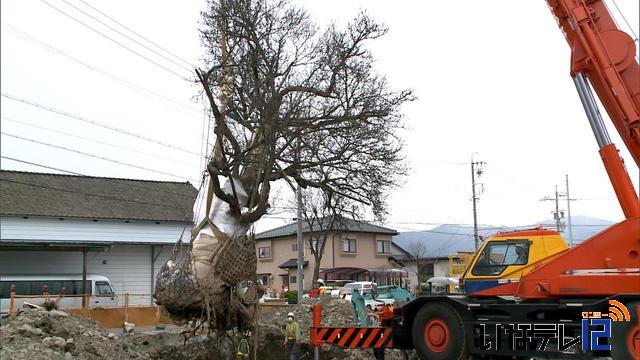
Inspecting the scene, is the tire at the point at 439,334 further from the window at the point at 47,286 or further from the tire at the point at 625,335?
the window at the point at 47,286

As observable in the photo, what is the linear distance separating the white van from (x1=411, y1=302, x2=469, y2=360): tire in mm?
14585

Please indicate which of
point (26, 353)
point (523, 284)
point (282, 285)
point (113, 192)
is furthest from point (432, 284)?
point (282, 285)

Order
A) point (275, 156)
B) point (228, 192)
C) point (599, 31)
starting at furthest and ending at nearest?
point (275, 156)
point (228, 192)
point (599, 31)

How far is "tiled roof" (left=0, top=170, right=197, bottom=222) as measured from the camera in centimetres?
2664

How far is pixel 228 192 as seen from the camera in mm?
11789

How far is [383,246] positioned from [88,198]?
108ft

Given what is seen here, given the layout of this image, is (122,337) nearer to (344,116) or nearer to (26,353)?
(26,353)

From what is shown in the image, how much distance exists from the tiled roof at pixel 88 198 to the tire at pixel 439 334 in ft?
55.0

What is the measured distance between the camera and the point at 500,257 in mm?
10812

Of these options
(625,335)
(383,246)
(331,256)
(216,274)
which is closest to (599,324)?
(625,335)

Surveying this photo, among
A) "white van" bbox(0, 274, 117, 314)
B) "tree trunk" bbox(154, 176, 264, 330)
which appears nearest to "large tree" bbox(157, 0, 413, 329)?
"tree trunk" bbox(154, 176, 264, 330)

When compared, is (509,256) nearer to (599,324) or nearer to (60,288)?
(599,324)

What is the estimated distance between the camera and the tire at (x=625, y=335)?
8711 millimetres

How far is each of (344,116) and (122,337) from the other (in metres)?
8.62
